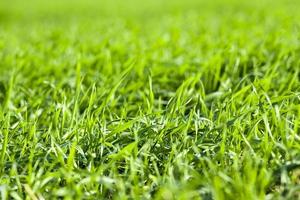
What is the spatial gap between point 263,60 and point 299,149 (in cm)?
151

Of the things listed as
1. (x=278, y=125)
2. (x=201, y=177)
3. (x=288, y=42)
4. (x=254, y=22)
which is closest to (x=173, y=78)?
(x=288, y=42)

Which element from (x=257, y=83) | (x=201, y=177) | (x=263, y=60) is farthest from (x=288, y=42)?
(x=201, y=177)

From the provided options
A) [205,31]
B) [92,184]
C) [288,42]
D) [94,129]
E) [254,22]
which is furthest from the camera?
[254,22]

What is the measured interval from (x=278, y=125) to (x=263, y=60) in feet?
4.46

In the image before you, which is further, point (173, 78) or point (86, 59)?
point (86, 59)

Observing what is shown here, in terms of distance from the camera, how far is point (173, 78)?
10.3 feet

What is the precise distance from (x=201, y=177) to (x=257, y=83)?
32.2 inches

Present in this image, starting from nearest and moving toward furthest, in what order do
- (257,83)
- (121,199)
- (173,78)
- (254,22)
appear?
(121,199), (257,83), (173,78), (254,22)

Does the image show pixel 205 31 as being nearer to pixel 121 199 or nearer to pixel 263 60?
pixel 263 60

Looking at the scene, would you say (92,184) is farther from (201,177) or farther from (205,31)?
(205,31)

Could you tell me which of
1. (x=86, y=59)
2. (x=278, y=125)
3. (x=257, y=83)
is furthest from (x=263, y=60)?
(x=278, y=125)

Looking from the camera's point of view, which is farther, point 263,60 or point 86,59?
point 86,59

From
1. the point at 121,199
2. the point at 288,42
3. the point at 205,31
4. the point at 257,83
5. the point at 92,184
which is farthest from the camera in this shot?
the point at 205,31

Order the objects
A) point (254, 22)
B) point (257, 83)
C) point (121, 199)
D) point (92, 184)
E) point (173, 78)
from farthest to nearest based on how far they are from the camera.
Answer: point (254, 22), point (173, 78), point (257, 83), point (92, 184), point (121, 199)
